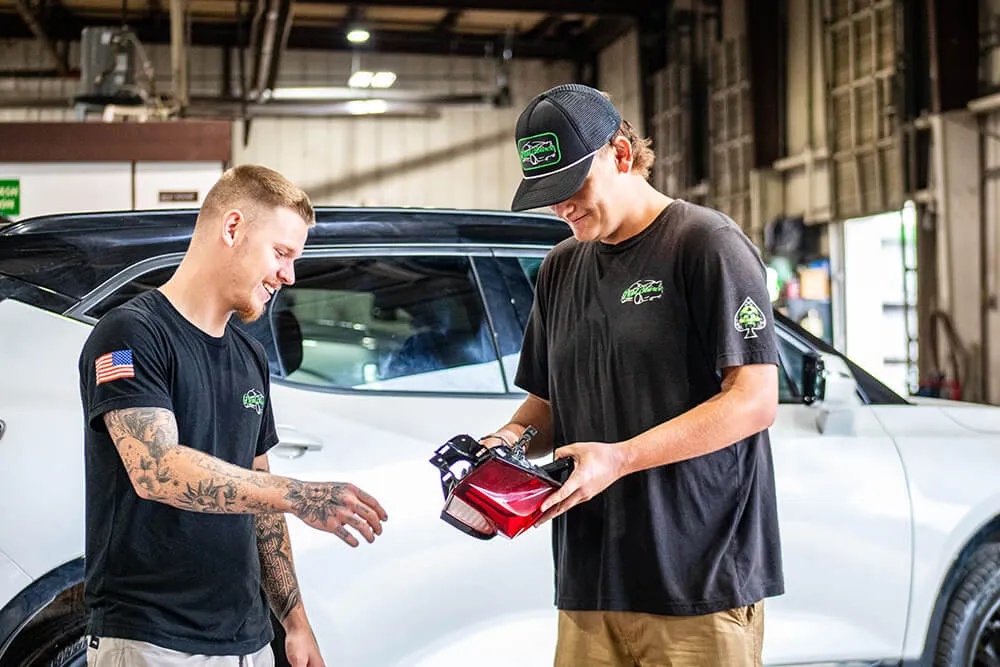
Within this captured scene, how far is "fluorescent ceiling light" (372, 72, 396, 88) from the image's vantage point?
15375 millimetres

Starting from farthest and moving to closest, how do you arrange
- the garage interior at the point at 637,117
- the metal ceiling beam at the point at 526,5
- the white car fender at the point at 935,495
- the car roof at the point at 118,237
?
the metal ceiling beam at the point at 526,5 → the garage interior at the point at 637,117 → the white car fender at the point at 935,495 → the car roof at the point at 118,237

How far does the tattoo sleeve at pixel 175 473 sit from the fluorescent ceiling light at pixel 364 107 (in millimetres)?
12701

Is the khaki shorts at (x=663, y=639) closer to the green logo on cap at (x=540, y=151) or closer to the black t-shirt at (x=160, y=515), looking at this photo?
the black t-shirt at (x=160, y=515)

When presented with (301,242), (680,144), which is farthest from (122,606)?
(680,144)

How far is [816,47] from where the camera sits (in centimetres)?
1214

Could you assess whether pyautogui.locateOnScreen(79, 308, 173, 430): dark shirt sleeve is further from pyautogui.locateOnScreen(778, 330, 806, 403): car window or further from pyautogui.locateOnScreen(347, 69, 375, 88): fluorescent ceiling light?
pyautogui.locateOnScreen(347, 69, 375, 88): fluorescent ceiling light

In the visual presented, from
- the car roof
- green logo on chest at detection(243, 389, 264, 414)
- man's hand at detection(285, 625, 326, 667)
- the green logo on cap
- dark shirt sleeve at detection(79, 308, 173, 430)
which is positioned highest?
the green logo on cap

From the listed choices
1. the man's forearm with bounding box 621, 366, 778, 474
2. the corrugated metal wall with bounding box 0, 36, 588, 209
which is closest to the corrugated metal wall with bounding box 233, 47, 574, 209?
the corrugated metal wall with bounding box 0, 36, 588, 209

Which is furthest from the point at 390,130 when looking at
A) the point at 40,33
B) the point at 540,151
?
the point at 540,151

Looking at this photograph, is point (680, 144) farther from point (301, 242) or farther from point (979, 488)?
point (301, 242)

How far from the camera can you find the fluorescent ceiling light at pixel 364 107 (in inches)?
556

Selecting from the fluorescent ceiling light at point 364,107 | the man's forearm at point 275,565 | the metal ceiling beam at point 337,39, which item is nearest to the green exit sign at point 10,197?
the man's forearm at point 275,565

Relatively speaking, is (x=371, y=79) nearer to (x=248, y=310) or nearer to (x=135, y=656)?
(x=248, y=310)

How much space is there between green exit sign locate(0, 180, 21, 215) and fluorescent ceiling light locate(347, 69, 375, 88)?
33.0ft
